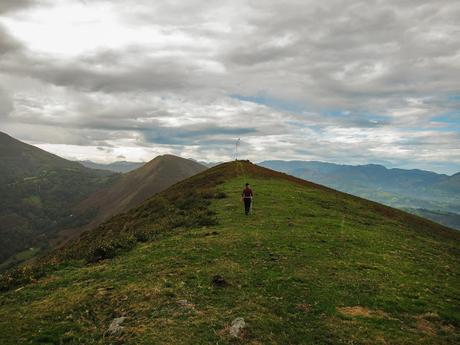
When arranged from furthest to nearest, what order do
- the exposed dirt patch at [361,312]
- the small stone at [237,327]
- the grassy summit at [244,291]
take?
the exposed dirt patch at [361,312]
the grassy summit at [244,291]
the small stone at [237,327]

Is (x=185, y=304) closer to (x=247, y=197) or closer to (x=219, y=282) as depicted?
(x=219, y=282)

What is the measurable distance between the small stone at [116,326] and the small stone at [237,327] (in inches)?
160

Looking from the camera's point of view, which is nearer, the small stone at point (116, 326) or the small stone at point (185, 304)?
the small stone at point (116, 326)

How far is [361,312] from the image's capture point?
14.7 meters

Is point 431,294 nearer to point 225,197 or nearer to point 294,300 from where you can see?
point 294,300

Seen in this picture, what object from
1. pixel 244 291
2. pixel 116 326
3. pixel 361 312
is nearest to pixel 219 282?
pixel 244 291

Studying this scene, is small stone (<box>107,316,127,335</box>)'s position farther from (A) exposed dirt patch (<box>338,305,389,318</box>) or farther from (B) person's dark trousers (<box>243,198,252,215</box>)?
(B) person's dark trousers (<box>243,198,252,215</box>)

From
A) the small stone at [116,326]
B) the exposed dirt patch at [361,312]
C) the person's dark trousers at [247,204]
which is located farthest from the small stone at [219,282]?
the person's dark trousers at [247,204]

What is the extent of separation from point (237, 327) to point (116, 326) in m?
4.55

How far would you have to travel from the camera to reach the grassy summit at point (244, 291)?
41.9ft

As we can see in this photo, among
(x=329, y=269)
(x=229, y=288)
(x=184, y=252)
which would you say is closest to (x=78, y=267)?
(x=184, y=252)

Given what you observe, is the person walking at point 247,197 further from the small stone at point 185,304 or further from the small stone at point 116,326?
the small stone at point 116,326

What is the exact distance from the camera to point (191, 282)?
672 inches

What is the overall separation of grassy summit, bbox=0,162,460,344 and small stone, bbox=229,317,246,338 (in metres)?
0.19
